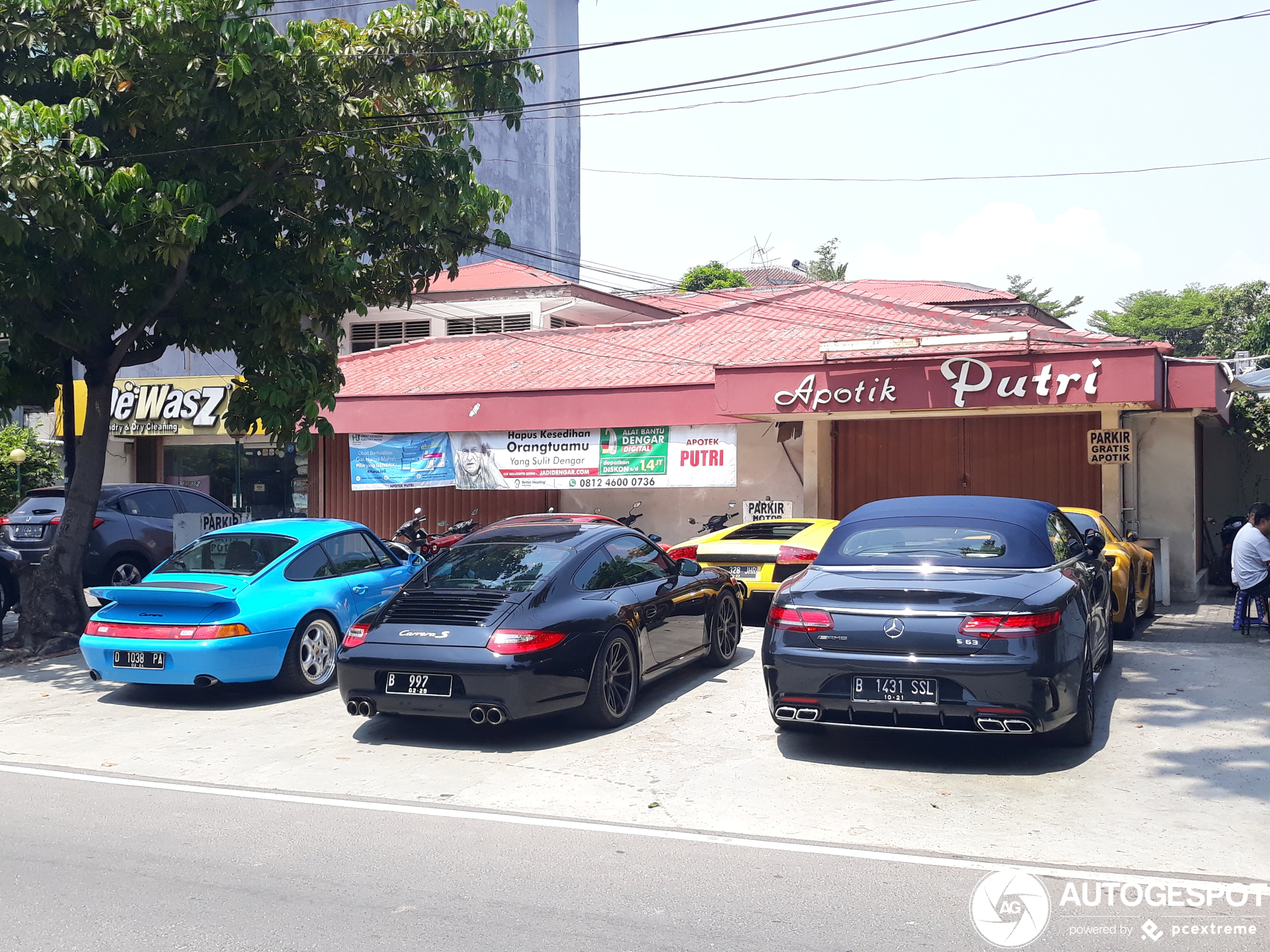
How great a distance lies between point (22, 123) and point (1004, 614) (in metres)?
9.28

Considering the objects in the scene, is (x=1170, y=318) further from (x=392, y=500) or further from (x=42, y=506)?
(x=42, y=506)

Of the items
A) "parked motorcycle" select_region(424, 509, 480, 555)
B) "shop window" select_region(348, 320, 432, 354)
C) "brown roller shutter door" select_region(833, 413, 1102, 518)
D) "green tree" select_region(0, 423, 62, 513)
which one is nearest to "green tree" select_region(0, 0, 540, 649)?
"parked motorcycle" select_region(424, 509, 480, 555)

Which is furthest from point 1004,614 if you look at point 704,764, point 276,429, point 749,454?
point 749,454

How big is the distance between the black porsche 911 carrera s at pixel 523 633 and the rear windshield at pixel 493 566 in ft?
0.04

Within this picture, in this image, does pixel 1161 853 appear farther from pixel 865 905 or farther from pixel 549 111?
pixel 549 111

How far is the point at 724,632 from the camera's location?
34.9ft

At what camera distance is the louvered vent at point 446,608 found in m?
8.05

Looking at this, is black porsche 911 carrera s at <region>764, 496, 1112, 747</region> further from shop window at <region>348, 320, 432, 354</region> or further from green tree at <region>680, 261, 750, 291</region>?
green tree at <region>680, 261, 750, 291</region>

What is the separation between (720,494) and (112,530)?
9.11m

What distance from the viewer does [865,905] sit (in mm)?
4789

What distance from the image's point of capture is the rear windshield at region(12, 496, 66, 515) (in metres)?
15.7

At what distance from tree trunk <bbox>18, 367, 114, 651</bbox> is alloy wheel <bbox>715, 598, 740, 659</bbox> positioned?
717 cm

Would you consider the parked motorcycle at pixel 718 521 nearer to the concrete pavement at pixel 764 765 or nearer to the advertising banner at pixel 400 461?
the advertising banner at pixel 400 461

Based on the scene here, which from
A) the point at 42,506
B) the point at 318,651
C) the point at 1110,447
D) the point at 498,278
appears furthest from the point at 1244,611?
the point at 498,278
